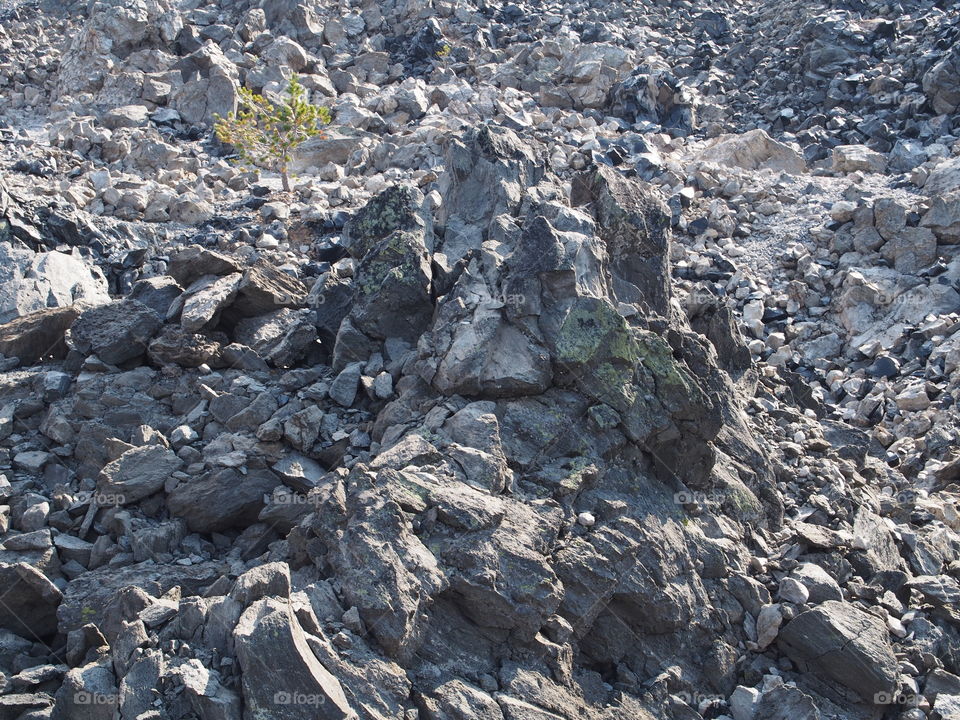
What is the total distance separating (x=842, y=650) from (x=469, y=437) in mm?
4451

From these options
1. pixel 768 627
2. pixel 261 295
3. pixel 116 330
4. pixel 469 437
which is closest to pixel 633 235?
pixel 469 437

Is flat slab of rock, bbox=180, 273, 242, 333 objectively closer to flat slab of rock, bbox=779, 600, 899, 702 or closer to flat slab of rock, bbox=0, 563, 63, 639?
flat slab of rock, bbox=0, 563, 63, 639

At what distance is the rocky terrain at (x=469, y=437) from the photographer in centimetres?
786

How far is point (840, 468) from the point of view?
12.4 metres

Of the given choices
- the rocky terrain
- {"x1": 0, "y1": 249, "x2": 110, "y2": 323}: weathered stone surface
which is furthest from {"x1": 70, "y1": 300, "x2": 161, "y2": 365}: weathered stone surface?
{"x1": 0, "y1": 249, "x2": 110, "y2": 323}: weathered stone surface

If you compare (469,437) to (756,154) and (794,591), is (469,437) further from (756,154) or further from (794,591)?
(756,154)

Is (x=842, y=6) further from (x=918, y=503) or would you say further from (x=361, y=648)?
(x=361, y=648)

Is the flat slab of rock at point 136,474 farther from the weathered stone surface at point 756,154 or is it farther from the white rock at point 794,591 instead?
the weathered stone surface at point 756,154

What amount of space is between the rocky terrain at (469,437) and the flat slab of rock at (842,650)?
0.03 m

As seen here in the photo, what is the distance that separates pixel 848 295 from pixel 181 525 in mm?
13697

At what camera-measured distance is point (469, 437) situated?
9.43 metres

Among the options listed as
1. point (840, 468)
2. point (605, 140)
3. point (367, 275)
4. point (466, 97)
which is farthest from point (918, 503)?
point (466, 97)

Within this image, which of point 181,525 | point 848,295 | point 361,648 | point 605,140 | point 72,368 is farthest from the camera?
point 605,140

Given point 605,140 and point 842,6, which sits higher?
point 842,6
